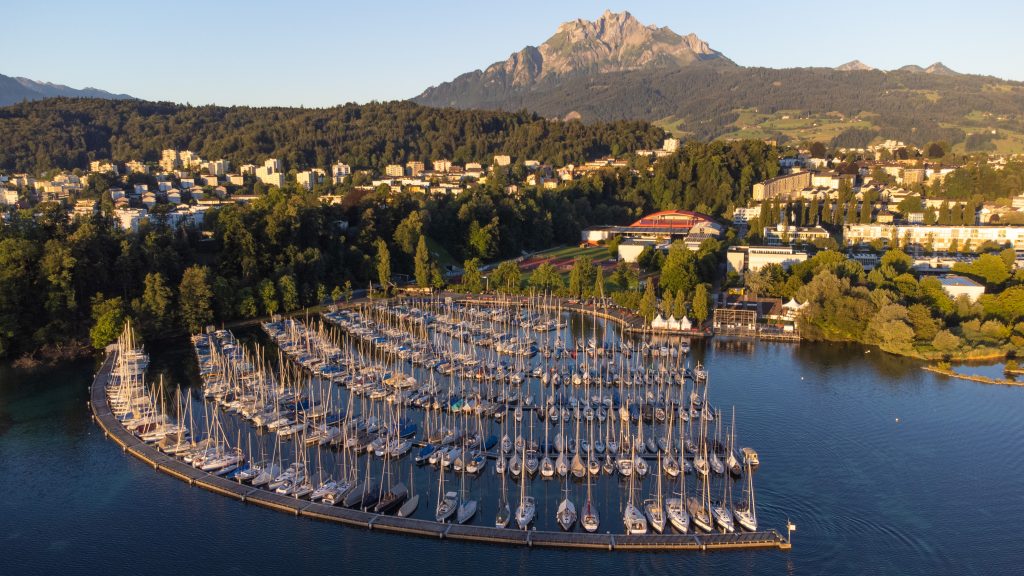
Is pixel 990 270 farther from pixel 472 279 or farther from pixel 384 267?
pixel 384 267

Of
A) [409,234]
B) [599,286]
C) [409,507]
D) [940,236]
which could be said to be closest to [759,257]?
[599,286]

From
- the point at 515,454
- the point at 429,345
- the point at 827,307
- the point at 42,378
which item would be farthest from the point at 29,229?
the point at 827,307

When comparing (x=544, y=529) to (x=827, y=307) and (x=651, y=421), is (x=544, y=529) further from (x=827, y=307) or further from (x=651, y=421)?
(x=827, y=307)

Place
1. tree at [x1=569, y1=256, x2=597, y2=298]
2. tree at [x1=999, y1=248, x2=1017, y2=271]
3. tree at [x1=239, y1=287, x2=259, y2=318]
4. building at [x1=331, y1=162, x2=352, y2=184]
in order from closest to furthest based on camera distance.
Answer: tree at [x1=239, y1=287, x2=259, y2=318] → tree at [x1=999, y1=248, x2=1017, y2=271] → tree at [x1=569, y1=256, x2=597, y2=298] → building at [x1=331, y1=162, x2=352, y2=184]

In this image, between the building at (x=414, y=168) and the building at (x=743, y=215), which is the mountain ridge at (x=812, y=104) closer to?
the building at (x=743, y=215)

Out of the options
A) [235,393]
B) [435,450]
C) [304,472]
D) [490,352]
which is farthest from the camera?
[490,352]

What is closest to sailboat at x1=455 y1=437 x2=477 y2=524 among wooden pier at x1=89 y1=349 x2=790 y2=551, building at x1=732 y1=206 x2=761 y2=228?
wooden pier at x1=89 y1=349 x2=790 y2=551

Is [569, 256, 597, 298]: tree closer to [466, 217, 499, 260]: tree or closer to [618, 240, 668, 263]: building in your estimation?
[618, 240, 668, 263]: building

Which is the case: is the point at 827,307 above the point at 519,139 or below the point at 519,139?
below
